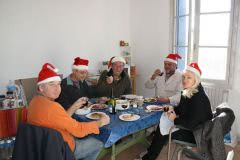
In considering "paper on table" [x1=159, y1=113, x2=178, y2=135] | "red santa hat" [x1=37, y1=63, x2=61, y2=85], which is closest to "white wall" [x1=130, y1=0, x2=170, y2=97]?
"paper on table" [x1=159, y1=113, x2=178, y2=135]

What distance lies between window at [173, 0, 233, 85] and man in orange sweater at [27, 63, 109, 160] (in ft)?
7.18

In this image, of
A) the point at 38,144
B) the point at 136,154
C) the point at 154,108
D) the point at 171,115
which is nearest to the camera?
the point at 38,144

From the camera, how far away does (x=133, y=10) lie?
425 centimetres

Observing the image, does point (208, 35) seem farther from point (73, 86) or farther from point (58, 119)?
point (58, 119)

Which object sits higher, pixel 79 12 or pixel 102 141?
pixel 79 12

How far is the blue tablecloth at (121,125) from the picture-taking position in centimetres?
172

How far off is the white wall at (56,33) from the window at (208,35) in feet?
4.08

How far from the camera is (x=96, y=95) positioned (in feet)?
9.34

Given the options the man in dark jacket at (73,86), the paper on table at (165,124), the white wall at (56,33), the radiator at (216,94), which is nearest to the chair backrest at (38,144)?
the man in dark jacket at (73,86)

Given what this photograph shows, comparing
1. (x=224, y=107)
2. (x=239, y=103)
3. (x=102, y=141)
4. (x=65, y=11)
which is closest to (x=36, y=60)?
(x=65, y=11)

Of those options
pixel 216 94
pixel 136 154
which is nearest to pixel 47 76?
pixel 136 154

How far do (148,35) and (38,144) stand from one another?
3103 mm

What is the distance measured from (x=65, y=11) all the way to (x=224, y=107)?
2.51m

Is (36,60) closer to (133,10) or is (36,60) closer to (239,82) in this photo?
(133,10)
